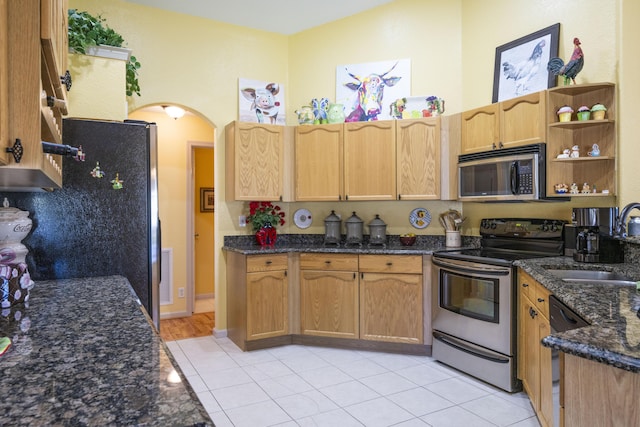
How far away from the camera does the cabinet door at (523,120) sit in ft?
9.35

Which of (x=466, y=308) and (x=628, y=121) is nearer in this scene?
(x=628, y=121)

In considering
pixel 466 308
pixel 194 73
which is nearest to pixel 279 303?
pixel 466 308

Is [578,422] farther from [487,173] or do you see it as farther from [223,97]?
[223,97]

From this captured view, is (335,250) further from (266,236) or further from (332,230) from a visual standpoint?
(266,236)

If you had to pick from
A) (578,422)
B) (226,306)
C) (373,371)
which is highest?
(578,422)

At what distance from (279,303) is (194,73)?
233cm

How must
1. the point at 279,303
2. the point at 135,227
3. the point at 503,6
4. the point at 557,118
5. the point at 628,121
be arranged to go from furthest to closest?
Result: the point at 279,303
the point at 503,6
the point at 557,118
the point at 628,121
the point at 135,227

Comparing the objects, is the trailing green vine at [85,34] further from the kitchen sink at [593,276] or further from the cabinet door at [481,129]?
the kitchen sink at [593,276]

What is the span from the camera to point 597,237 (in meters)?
2.51

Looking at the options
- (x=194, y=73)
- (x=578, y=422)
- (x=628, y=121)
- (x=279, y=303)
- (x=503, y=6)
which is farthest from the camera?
(x=194, y=73)

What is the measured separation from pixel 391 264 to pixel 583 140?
5.45 feet

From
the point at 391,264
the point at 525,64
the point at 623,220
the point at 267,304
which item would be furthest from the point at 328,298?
the point at 525,64

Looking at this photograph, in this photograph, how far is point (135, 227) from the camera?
2369mm

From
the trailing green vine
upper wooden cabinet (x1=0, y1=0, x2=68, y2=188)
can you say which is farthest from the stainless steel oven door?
the trailing green vine
